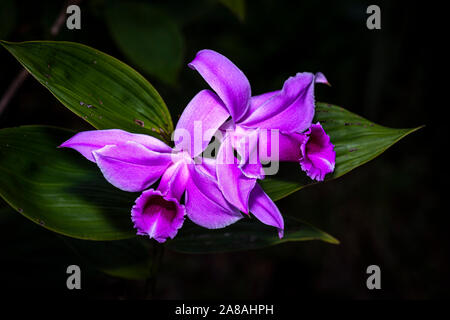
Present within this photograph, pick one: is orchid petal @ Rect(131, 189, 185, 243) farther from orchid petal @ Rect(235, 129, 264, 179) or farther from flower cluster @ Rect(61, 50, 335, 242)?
orchid petal @ Rect(235, 129, 264, 179)

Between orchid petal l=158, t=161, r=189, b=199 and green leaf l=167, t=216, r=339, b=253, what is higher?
orchid petal l=158, t=161, r=189, b=199

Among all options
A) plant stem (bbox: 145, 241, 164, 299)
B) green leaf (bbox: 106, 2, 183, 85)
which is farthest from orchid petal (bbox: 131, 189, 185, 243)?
green leaf (bbox: 106, 2, 183, 85)

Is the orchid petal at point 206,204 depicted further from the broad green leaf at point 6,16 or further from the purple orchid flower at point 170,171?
the broad green leaf at point 6,16

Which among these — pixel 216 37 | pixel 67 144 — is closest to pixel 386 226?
pixel 216 37

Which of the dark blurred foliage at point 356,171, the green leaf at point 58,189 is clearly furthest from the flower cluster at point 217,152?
the dark blurred foliage at point 356,171

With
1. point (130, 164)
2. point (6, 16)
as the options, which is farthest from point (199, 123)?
point (6, 16)

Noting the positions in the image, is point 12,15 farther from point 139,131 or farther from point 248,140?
point 248,140
